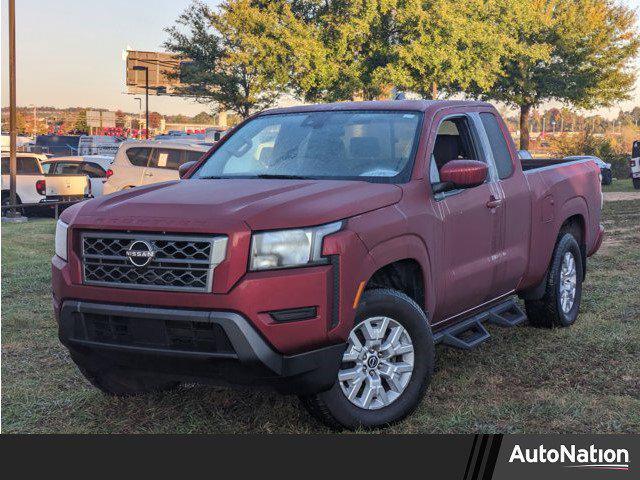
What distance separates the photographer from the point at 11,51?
23469 mm

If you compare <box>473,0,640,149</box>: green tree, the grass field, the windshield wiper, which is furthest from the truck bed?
<box>473,0,640,149</box>: green tree

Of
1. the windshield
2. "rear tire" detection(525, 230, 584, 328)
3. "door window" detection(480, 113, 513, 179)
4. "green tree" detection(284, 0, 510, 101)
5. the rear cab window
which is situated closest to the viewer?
the windshield

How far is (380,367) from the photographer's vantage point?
464 cm

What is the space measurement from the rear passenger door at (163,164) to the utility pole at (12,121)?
496cm

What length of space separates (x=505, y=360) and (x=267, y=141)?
7.66ft

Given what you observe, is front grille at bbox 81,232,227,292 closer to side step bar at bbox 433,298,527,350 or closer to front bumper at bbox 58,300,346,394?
front bumper at bbox 58,300,346,394

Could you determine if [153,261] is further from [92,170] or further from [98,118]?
[98,118]

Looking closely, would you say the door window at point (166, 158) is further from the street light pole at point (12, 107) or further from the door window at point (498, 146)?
the door window at point (498, 146)

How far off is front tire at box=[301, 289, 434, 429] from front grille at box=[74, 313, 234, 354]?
63 cm

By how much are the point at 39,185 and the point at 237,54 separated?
1785 cm

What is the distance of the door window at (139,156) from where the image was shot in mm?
17547

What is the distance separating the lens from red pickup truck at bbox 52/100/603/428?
409cm

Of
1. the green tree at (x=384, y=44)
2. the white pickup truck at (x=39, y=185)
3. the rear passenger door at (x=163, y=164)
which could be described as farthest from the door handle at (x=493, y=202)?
the green tree at (x=384, y=44)

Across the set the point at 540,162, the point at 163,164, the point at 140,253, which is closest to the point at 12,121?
the point at 163,164
